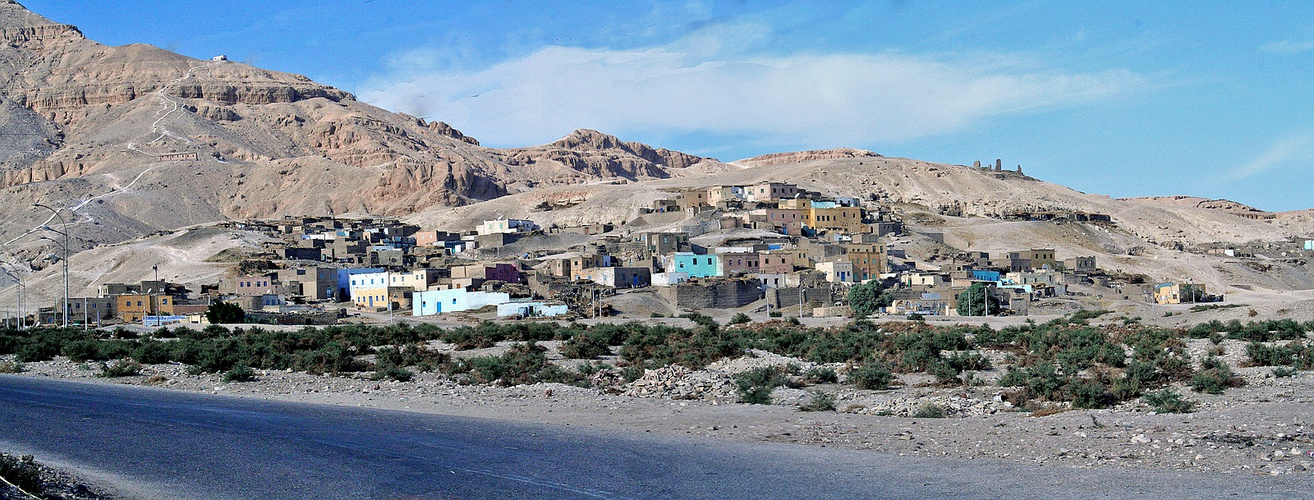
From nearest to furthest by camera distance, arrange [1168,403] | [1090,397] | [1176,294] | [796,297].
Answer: [1168,403] < [1090,397] < [796,297] < [1176,294]

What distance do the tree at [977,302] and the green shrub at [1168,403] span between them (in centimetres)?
3490

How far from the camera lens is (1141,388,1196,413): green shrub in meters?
15.1

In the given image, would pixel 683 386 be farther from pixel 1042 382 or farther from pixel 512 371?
pixel 1042 382

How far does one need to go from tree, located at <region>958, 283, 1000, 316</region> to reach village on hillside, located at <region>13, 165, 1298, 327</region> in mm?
77

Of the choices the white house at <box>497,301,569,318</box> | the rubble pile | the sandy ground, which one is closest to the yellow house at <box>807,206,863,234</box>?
the white house at <box>497,301,569,318</box>

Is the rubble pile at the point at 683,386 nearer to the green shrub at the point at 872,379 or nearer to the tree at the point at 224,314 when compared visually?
the green shrub at the point at 872,379

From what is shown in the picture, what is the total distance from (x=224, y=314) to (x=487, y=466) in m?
40.9

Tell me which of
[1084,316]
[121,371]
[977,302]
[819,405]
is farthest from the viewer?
[977,302]

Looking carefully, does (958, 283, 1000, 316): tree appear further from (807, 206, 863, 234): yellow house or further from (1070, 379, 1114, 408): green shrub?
(1070, 379, 1114, 408): green shrub

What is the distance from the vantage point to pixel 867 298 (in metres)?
52.2

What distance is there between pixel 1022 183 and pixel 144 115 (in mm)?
122017

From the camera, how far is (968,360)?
77.4 ft

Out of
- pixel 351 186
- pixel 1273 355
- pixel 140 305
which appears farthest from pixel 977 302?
pixel 351 186

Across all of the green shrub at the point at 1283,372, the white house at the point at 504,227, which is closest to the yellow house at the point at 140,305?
the white house at the point at 504,227
